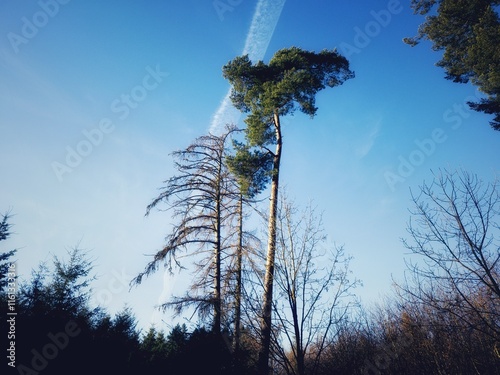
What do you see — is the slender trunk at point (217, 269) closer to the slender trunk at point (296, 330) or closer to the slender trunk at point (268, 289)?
the slender trunk at point (268, 289)

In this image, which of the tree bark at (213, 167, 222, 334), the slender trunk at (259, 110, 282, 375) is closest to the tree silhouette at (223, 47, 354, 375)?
the slender trunk at (259, 110, 282, 375)

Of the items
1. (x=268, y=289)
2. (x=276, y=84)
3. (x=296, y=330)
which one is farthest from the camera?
(x=276, y=84)

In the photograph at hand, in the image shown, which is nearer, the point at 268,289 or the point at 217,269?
the point at 268,289

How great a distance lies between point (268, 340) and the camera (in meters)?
5.14

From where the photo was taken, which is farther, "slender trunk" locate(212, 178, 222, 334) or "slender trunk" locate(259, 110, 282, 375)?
"slender trunk" locate(212, 178, 222, 334)

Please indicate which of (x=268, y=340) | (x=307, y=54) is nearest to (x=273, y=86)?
(x=307, y=54)

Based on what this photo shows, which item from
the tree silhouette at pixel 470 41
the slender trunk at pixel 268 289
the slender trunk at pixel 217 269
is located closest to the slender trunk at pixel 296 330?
the slender trunk at pixel 268 289

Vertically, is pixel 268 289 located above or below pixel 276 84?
below

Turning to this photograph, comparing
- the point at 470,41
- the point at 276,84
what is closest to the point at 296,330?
the point at 276,84

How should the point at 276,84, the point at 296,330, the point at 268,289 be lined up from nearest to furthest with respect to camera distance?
1. the point at 296,330
2. the point at 268,289
3. the point at 276,84

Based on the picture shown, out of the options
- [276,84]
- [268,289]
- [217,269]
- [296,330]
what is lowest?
[296,330]

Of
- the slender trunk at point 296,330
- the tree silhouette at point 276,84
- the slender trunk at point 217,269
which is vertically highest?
the tree silhouette at point 276,84

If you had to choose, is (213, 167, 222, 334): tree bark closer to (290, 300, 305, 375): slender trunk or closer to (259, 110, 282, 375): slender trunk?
(259, 110, 282, 375): slender trunk

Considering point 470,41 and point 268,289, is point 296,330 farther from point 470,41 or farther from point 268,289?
point 470,41
